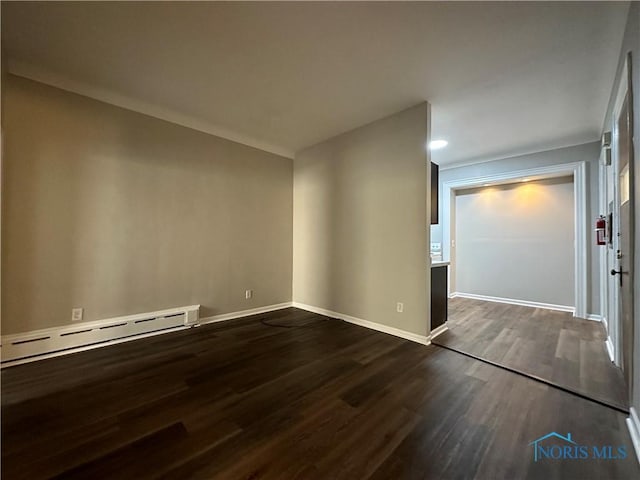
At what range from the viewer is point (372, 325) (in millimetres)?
3365

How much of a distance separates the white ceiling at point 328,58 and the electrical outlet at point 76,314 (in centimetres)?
226

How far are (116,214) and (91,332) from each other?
1.26m

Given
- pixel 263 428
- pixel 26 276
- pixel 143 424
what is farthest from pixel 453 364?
pixel 26 276

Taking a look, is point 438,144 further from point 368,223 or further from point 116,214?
point 116,214

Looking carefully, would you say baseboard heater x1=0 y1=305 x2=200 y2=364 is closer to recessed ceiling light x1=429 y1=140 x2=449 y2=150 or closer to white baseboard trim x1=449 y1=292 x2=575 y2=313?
recessed ceiling light x1=429 y1=140 x2=449 y2=150

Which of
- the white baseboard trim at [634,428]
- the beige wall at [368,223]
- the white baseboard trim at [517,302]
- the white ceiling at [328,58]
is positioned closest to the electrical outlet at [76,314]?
the white ceiling at [328,58]

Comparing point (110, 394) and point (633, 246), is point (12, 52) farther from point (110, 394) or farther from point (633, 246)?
point (633, 246)

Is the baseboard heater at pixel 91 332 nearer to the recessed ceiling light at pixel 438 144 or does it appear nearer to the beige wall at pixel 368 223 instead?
the beige wall at pixel 368 223

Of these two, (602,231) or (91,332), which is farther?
(602,231)

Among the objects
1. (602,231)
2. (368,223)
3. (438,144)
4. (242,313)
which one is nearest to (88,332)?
(242,313)

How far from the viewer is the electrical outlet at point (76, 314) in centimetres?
260

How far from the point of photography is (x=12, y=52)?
86.9 inches

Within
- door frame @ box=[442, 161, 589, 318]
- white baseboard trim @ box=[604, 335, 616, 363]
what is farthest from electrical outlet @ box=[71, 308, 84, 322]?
door frame @ box=[442, 161, 589, 318]

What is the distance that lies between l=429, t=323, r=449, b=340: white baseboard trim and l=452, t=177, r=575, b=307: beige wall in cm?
248
